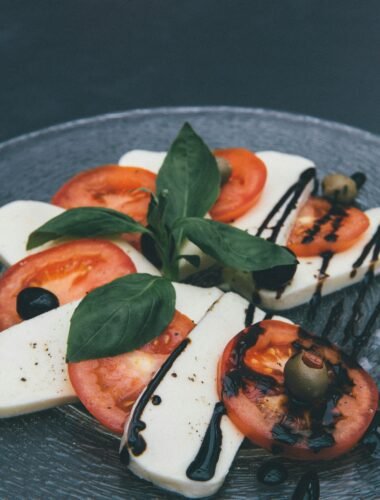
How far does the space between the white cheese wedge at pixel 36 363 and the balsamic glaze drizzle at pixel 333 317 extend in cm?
57

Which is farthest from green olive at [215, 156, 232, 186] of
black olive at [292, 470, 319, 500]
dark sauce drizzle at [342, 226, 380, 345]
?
black olive at [292, 470, 319, 500]

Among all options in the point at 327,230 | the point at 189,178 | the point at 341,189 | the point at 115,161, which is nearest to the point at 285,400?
the point at 327,230

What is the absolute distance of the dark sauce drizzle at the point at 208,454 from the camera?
209cm

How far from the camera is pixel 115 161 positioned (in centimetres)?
391

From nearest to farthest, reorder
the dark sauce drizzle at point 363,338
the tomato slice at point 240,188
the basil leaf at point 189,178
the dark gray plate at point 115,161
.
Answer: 1. the dark gray plate at point 115,161
2. the dark sauce drizzle at point 363,338
3. the basil leaf at point 189,178
4. the tomato slice at point 240,188

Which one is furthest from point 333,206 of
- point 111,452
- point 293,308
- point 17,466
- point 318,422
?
point 17,466

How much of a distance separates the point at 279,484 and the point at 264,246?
90 centimetres

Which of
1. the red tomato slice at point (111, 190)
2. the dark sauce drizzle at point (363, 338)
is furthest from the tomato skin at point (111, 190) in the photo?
the dark sauce drizzle at point (363, 338)

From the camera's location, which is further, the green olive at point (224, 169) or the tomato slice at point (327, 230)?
the green olive at point (224, 169)

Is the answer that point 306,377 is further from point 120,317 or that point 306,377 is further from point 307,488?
point 120,317

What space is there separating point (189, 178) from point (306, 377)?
1217 mm

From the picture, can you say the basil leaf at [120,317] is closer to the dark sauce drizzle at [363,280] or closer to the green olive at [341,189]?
the dark sauce drizzle at [363,280]

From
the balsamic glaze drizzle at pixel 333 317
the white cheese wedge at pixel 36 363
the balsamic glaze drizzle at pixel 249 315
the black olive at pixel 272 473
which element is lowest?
the black olive at pixel 272 473

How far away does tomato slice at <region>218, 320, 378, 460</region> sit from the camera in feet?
7.06
